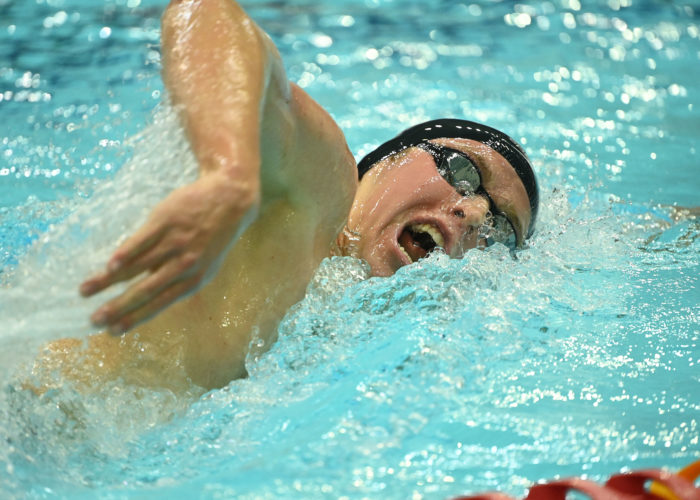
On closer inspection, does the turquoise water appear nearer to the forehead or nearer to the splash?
the splash

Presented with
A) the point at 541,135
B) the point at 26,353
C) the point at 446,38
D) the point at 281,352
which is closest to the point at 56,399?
the point at 26,353

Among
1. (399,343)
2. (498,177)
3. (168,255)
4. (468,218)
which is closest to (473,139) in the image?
(498,177)

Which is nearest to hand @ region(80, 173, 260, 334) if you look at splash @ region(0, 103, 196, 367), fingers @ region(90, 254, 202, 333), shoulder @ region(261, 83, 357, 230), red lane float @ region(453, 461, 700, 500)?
fingers @ region(90, 254, 202, 333)

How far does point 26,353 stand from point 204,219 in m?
0.57

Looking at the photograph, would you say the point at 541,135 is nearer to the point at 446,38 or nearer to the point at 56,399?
the point at 446,38

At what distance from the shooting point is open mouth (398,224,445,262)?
6.79ft

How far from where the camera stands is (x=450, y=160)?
2.11 metres

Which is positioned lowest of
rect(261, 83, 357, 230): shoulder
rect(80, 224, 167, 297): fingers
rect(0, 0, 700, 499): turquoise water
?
rect(0, 0, 700, 499): turquoise water

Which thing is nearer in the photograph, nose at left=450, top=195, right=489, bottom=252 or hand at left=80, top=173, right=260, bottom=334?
hand at left=80, top=173, right=260, bottom=334

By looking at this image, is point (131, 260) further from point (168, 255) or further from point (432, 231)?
point (432, 231)

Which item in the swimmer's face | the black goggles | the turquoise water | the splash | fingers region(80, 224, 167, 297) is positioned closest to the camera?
fingers region(80, 224, 167, 297)

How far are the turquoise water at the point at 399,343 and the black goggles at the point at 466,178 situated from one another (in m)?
0.07

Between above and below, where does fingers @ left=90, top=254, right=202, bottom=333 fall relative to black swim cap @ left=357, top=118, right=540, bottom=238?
above

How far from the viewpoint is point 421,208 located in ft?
6.69
